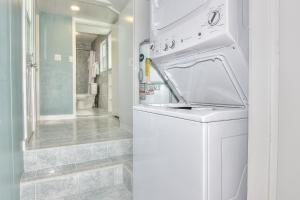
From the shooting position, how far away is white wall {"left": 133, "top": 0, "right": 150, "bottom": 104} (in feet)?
6.75

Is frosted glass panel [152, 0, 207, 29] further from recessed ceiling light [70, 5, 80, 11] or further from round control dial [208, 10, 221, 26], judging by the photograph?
recessed ceiling light [70, 5, 80, 11]

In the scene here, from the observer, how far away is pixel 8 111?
1.21 m

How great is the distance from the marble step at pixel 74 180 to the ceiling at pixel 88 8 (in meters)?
2.57

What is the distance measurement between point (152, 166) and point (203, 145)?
49cm

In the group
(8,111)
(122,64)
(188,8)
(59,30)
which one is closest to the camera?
(188,8)

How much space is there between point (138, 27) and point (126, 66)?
98cm

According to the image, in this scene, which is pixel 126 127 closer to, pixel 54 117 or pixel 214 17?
pixel 214 17

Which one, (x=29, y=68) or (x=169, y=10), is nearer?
(x=169, y=10)

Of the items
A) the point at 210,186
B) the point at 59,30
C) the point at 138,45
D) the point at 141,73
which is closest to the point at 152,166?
the point at 210,186

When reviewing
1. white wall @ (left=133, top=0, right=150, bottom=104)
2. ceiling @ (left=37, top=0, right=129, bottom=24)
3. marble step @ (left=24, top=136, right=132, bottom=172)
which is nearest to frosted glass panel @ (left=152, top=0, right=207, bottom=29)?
white wall @ (left=133, top=0, right=150, bottom=104)

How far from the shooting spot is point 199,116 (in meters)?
0.82

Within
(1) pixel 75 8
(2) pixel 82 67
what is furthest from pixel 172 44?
(2) pixel 82 67
